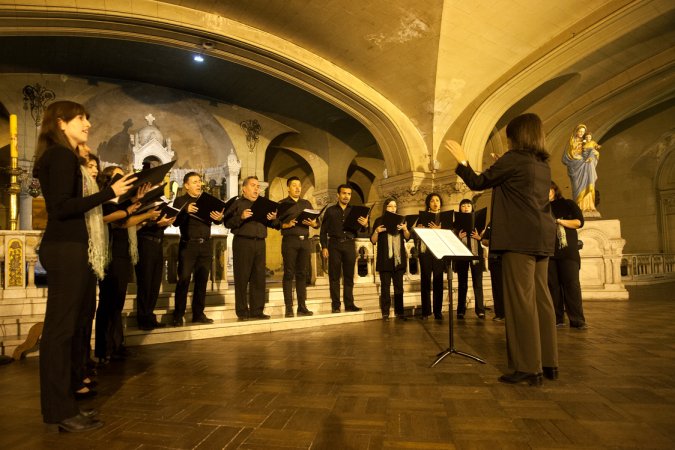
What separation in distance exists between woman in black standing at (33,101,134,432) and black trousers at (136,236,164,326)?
2.28 metres

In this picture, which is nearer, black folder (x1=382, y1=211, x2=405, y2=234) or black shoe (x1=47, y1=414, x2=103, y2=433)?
black shoe (x1=47, y1=414, x2=103, y2=433)

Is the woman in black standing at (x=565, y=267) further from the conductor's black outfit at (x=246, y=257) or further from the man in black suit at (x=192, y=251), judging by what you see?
the man in black suit at (x=192, y=251)

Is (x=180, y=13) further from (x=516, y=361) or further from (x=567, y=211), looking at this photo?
(x=516, y=361)

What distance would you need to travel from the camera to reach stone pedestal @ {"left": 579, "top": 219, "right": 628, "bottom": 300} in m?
8.78

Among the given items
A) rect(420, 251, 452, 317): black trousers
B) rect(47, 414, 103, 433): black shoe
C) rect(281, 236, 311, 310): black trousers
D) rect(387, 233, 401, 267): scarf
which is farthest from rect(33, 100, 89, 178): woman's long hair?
rect(420, 251, 452, 317): black trousers

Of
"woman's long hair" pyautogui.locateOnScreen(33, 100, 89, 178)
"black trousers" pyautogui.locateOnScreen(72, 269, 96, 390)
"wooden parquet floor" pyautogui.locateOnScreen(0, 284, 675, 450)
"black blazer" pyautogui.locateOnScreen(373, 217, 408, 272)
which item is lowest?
"wooden parquet floor" pyautogui.locateOnScreen(0, 284, 675, 450)

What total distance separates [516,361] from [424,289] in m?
3.21

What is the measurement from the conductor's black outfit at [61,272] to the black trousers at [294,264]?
11.3ft

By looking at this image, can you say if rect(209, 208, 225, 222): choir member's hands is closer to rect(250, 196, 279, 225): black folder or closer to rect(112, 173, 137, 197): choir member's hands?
rect(250, 196, 279, 225): black folder

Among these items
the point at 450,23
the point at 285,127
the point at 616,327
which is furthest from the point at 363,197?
the point at 616,327

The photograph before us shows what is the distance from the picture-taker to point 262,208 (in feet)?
16.7

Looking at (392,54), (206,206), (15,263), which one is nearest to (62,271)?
(206,206)

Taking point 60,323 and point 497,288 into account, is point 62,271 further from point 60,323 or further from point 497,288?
point 497,288

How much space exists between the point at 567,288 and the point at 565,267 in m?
0.24
